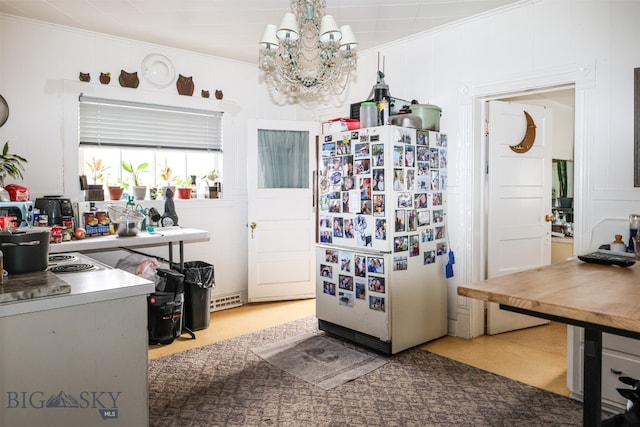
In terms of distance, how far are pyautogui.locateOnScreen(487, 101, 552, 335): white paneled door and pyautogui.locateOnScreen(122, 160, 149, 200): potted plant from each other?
10.2ft

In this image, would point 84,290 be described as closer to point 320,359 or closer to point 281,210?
point 320,359

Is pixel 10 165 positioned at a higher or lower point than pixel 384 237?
higher

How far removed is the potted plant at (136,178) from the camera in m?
4.07

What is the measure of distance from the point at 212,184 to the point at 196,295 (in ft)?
4.23

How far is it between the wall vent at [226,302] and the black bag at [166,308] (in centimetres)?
89

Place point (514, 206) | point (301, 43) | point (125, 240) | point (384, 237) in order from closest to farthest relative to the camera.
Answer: point (301, 43), point (384, 237), point (125, 240), point (514, 206)

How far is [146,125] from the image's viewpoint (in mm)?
4145

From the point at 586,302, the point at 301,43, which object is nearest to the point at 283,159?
the point at 301,43

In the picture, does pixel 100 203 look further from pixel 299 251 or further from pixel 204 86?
pixel 299 251

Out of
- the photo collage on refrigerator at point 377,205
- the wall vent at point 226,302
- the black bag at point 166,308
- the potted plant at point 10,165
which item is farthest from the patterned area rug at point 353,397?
the potted plant at point 10,165

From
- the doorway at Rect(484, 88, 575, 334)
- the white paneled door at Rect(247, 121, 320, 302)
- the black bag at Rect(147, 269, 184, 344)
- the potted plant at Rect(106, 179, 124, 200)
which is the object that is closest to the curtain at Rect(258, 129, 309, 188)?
the white paneled door at Rect(247, 121, 320, 302)

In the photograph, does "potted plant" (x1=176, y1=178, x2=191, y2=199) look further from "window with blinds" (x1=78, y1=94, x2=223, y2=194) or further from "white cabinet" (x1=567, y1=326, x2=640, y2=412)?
"white cabinet" (x1=567, y1=326, x2=640, y2=412)

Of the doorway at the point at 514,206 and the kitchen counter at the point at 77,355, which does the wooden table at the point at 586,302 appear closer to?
the kitchen counter at the point at 77,355

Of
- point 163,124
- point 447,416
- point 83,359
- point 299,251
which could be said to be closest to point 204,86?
point 163,124
